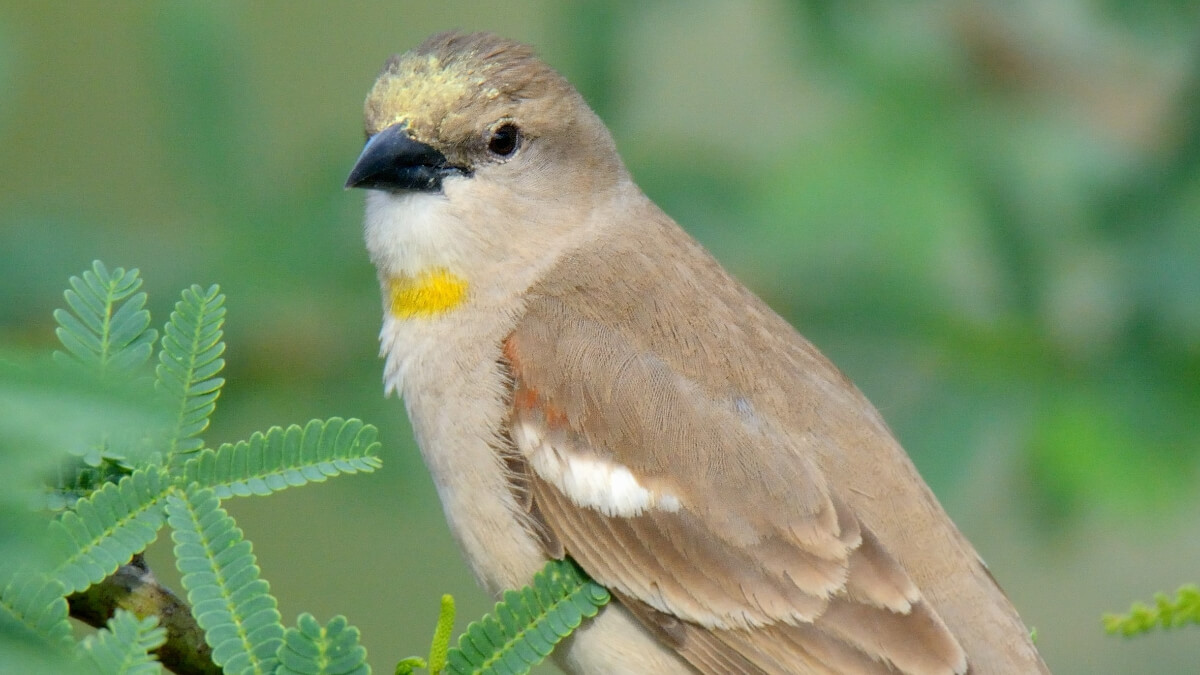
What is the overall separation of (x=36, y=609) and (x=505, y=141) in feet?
7.75

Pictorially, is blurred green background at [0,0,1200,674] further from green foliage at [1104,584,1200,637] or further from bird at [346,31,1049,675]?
green foliage at [1104,584,1200,637]

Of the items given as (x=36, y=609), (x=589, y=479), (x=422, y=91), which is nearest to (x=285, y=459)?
(x=36, y=609)

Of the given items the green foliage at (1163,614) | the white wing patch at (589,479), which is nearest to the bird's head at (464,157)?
the white wing patch at (589,479)

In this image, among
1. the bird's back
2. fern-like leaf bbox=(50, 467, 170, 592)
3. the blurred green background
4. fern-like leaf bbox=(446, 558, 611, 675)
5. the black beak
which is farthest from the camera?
the blurred green background

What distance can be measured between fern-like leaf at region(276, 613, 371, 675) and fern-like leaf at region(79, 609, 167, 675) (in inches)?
8.3

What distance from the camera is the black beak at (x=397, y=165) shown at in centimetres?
369

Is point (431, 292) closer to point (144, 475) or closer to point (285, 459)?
point (285, 459)

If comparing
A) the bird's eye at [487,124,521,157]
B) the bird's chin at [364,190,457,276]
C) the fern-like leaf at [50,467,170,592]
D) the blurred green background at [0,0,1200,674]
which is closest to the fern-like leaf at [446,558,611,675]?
the fern-like leaf at [50,467,170,592]

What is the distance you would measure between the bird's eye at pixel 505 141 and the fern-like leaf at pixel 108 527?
6.31 feet

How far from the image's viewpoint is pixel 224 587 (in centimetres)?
217

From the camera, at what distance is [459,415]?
3521 mm

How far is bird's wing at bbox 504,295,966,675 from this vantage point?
128 inches

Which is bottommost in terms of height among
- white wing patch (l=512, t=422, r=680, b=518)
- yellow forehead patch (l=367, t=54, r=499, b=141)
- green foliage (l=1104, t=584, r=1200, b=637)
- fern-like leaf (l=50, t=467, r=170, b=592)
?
fern-like leaf (l=50, t=467, r=170, b=592)

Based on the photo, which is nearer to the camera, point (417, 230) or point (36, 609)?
point (36, 609)
